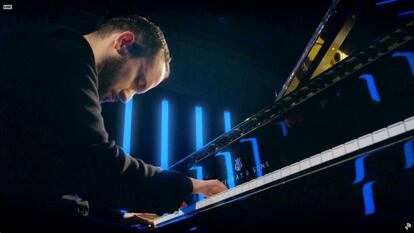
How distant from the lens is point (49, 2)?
3.83 m

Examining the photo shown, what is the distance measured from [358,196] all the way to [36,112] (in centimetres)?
138

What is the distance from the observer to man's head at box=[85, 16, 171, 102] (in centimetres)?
195

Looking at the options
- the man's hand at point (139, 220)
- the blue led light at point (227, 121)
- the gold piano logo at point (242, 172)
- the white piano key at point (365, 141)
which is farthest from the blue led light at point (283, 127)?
the blue led light at point (227, 121)

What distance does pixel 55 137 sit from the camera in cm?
131

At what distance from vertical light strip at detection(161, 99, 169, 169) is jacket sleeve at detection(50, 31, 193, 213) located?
2610mm

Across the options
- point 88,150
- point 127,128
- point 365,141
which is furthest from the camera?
point 127,128

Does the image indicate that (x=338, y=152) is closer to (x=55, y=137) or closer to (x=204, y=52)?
(x=55, y=137)

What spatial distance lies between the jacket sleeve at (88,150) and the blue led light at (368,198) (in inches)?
37.9

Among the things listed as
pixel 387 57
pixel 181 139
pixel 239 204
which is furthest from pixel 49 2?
pixel 387 57

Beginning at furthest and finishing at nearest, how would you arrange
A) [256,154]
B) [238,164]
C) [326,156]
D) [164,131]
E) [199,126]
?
[199,126], [164,131], [238,164], [256,154], [326,156]

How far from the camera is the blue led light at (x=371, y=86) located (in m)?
1.34

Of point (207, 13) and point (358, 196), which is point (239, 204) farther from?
point (207, 13)

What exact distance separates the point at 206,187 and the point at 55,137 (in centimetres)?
84

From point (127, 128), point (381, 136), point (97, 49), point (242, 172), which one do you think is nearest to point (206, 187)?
point (242, 172)
